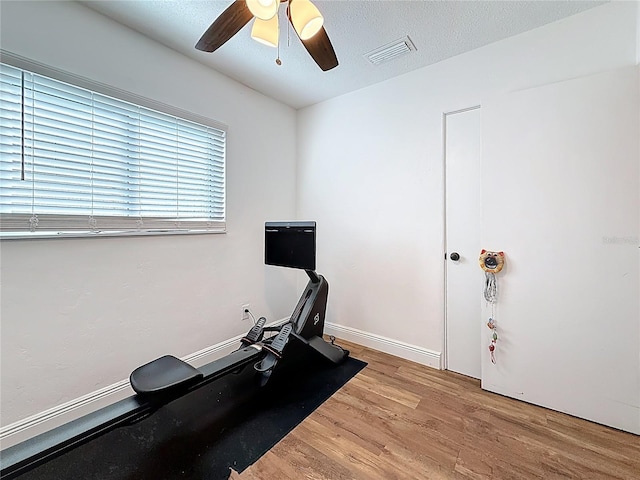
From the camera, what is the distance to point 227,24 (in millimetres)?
1384

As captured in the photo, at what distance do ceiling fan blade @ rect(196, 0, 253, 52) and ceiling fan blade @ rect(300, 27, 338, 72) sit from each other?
30 centimetres

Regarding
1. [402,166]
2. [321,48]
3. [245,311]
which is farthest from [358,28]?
[245,311]

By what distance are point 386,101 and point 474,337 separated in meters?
2.22

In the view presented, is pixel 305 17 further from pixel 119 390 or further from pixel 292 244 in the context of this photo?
pixel 119 390

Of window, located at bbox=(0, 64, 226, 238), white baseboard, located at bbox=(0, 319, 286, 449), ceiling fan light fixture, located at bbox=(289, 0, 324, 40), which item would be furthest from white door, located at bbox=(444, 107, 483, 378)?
white baseboard, located at bbox=(0, 319, 286, 449)

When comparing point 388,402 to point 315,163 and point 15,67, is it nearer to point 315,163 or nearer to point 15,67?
point 315,163

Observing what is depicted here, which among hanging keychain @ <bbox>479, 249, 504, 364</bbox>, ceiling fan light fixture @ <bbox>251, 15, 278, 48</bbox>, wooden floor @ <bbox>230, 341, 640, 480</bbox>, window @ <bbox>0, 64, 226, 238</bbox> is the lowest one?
wooden floor @ <bbox>230, 341, 640, 480</bbox>

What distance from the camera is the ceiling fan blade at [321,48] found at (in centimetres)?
147

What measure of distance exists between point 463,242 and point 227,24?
2.17 meters

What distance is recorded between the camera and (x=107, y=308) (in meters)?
1.87

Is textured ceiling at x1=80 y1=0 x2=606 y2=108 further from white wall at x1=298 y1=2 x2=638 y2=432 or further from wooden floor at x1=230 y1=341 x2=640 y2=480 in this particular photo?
wooden floor at x1=230 y1=341 x2=640 y2=480

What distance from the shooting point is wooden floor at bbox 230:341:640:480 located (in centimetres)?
139

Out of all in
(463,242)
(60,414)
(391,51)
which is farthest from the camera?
(463,242)

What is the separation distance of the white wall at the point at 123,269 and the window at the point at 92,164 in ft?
0.37
